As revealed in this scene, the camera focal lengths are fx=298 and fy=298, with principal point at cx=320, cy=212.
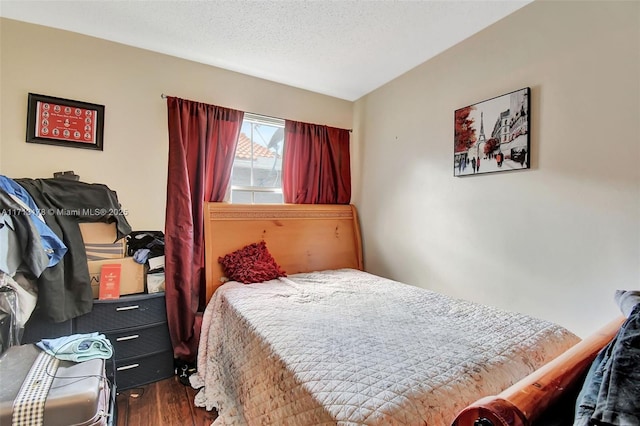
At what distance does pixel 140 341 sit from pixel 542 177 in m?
2.79

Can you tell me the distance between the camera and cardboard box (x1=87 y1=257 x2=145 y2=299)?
196 cm

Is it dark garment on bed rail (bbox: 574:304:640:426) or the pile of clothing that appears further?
the pile of clothing

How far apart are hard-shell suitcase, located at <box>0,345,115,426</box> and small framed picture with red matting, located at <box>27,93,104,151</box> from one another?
1.34m

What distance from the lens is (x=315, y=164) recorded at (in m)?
3.04

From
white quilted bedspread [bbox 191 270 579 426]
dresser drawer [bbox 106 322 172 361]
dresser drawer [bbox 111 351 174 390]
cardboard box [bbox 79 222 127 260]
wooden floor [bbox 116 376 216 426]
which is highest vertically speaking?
cardboard box [bbox 79 222 127 260]

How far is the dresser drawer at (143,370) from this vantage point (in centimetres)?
199

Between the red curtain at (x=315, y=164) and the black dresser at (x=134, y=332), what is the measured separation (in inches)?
58.2

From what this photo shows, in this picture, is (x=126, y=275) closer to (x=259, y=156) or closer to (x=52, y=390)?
(x=52, y=390)

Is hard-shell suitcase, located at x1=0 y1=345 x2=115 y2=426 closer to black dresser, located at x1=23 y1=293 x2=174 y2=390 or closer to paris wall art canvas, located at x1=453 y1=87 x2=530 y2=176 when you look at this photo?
black dresser, located at x1=23 y1=293 x2=174 y2=390

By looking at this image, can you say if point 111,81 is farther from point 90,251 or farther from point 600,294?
point 600,294

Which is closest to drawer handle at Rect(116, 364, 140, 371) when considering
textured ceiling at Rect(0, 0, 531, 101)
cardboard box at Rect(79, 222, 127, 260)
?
cardboard box at Rect(79, 222, 127, 260)

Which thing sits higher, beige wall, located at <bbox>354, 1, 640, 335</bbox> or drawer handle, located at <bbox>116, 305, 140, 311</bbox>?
beige wall, located at <bbox>354, 1, 640, 335</bbox>

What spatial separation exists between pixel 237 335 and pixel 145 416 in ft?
2.61

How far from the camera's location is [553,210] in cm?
170
